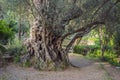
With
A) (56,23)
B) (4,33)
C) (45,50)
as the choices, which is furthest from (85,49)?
(56,23)

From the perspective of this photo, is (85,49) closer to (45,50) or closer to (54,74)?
(45,50)

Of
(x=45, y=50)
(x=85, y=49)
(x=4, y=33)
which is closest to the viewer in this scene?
(x=45, y=50)

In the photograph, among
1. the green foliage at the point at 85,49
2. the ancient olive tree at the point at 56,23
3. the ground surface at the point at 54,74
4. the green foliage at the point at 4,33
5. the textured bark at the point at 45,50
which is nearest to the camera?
the ground surface at the point at 54,74

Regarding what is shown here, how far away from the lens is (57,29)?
11.8 m

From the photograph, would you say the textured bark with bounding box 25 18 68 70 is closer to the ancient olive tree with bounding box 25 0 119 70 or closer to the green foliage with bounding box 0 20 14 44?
the ancient olive tree with bounding box 25 0 119 70

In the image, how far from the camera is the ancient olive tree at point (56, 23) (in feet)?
35.4

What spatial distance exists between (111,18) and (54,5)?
2.68 m

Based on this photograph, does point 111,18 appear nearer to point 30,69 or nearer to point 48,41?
point 48,41

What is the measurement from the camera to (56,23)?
11344 mm

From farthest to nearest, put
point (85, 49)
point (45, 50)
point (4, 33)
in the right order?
point (85, 49) < point (4, 33) < point (45, 50)

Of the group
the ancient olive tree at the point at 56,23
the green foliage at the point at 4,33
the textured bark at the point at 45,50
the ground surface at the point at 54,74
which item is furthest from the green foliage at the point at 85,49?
the ground surface at the point at 54,74


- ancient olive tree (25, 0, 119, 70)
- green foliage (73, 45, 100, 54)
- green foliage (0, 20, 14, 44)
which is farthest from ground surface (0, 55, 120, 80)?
green foliage (73, 45, 100, 54)

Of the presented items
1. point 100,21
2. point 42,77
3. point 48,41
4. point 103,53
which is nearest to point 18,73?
point 42,77

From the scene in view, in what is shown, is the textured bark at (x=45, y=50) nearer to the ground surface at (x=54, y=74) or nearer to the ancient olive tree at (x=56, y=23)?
the ancient olive tree at (x=56, y=23)
